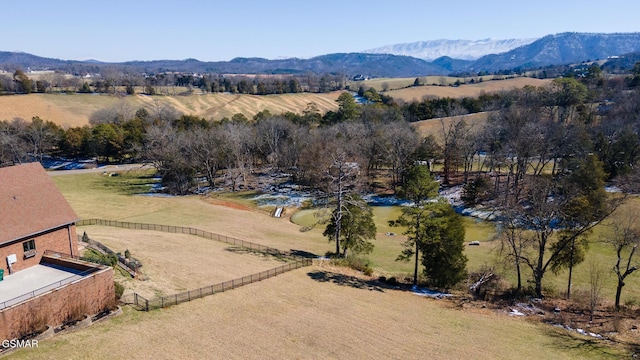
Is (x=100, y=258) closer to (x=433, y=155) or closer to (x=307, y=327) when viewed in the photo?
(x=307, y=327)

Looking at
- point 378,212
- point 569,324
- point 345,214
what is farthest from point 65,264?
point 378,212

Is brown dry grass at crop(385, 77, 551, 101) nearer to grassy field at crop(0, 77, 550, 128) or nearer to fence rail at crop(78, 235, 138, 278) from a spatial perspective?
grassy field at crop(0, 77, 550, 128)

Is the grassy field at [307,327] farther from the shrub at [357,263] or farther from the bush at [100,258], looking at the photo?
the bush at [100,258]

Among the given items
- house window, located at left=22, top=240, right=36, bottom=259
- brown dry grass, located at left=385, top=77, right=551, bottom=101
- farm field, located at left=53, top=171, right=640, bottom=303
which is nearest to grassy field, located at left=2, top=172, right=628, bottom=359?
farm field, located at left=53, top=171, right=640, bottom=303

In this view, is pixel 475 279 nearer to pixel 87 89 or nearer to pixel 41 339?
pixel 41 339

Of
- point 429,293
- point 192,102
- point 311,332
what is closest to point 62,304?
point 311,332

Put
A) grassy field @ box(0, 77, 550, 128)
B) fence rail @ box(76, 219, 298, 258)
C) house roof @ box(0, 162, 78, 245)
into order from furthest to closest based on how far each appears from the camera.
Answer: grassy field @ box(0, 77, 550, 128), fence rail @ box(76, 219, 298, 258), house roof @ box(0, 162, 78, 245)
